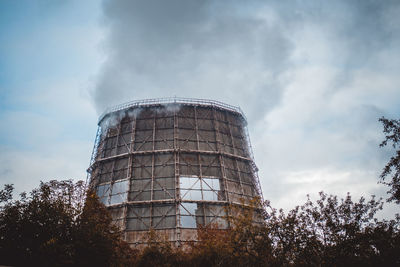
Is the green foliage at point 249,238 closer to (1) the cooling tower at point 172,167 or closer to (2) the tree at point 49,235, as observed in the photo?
(2) the tree at point 49,235

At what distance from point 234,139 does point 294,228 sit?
19438mm

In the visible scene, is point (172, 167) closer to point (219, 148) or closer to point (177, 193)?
point (177, 193)

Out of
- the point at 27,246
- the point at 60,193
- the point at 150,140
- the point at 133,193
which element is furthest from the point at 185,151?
the point at 27,246

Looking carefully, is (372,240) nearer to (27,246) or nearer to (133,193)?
(27,246)

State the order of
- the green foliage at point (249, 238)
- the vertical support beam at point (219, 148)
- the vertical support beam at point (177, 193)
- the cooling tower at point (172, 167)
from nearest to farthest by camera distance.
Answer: the green foliage at point (249, 238) < the vertical support beam at point (177, 193) < the cooling tower at point (172, 167) < the vertical support beam at point (219, 148)

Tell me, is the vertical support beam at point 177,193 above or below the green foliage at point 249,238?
above

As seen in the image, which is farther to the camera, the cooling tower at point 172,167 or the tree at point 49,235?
the cooling tower at point 172,167

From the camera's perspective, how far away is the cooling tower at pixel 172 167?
2325cm

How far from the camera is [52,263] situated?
35.7 feet

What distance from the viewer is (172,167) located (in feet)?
82.8

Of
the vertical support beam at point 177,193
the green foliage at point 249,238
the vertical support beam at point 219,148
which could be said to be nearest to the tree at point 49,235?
the green foliage at point 249,238

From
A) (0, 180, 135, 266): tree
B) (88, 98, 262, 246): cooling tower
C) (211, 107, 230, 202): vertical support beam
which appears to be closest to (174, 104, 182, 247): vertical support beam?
(88, 98, 262, 246): cooling tower

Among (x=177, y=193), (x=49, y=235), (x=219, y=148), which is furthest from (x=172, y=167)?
(x=49, y=235)

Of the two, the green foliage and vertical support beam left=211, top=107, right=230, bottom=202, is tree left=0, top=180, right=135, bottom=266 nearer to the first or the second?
the green foliage
